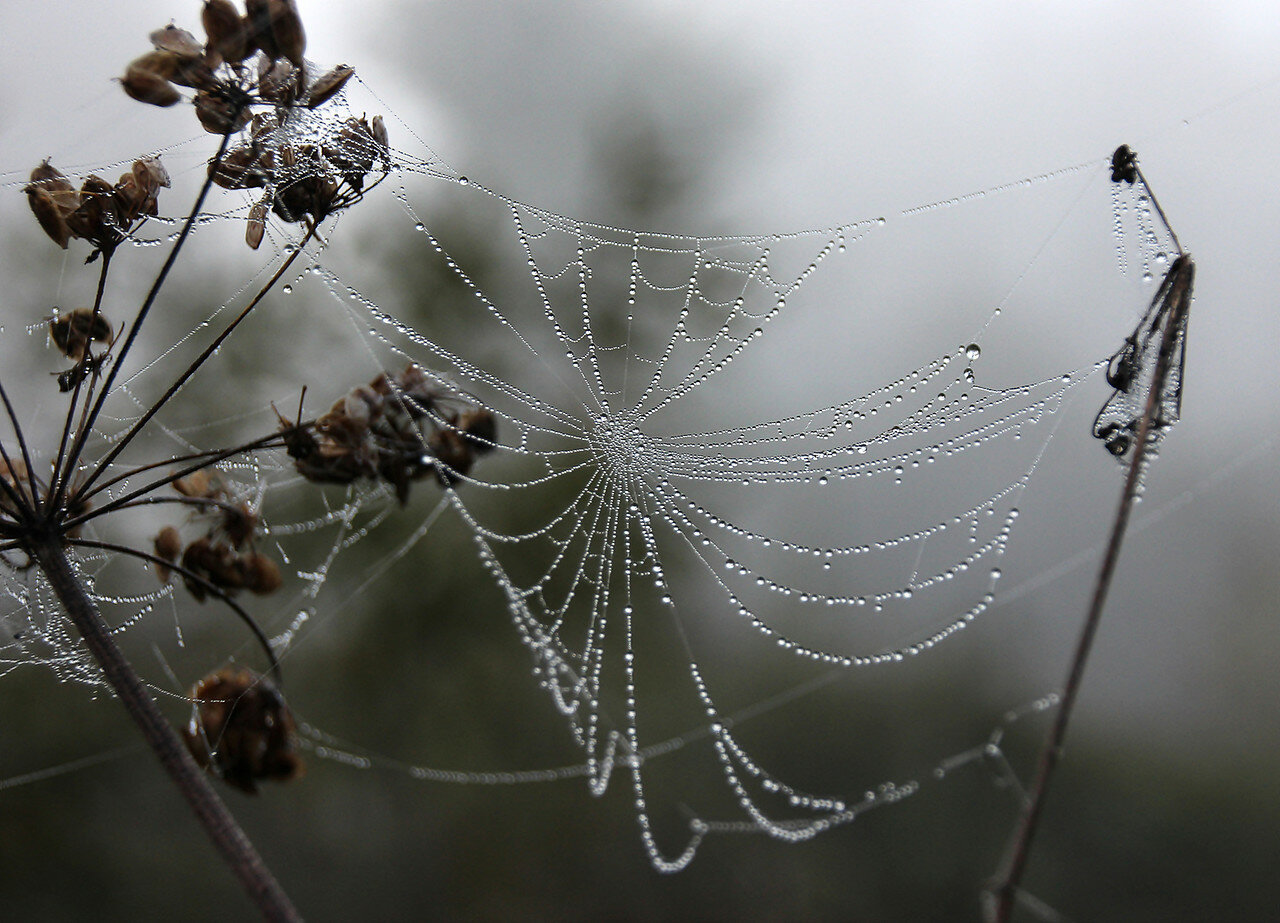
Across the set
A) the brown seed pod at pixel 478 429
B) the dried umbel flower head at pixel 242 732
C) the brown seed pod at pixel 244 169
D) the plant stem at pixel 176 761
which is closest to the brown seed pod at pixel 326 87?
the brown seed pod at pixel 244 169

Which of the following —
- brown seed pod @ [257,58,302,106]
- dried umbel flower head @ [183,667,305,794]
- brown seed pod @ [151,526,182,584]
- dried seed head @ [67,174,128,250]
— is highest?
dried seed head @ [67,174,128,250]

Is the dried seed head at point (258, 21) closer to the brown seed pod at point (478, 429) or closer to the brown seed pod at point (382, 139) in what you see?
the brown seed pod at point (382, 139)

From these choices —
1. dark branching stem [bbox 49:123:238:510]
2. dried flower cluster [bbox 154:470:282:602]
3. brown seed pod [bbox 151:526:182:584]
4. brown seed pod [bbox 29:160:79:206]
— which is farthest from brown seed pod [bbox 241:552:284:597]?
brown seed pod [bbox 29:160:79:206]

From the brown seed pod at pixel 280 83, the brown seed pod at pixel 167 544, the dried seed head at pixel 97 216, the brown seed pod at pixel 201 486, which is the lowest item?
the brown seed pod at pixel 167 544

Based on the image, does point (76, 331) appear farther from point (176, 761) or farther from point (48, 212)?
point (176, 761)

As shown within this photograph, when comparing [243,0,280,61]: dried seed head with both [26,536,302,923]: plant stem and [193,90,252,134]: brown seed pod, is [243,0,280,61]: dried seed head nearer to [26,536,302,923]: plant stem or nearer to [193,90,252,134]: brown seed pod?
[193,90,252,134]: brown seed pod

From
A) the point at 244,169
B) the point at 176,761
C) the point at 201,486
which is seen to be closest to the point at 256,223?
the point at 244,169
